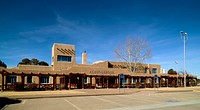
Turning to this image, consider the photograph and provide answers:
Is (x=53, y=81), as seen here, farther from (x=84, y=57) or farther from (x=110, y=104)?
(x=110, y=104)

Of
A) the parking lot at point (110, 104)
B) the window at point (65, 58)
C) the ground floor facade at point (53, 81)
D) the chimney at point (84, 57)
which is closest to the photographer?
the parking lot at point (110, 104)

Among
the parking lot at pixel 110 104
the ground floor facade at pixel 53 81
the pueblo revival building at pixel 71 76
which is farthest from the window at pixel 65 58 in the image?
the parking lot at pixel 110 104

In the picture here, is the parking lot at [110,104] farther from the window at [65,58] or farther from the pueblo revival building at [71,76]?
the window at [65,58]

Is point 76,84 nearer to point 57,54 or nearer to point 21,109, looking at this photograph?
point 57,54

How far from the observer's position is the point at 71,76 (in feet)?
116

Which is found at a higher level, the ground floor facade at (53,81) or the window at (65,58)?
the window at (65,58)

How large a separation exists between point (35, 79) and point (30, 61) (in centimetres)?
5017

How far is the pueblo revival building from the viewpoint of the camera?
3297cm

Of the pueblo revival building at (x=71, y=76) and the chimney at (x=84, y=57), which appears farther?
the chimney at (x=84, y=57)

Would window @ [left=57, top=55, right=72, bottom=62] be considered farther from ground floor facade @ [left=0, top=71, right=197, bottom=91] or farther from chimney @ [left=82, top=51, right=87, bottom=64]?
chimney @ [left=82, top=51, right=87, bottom=64]

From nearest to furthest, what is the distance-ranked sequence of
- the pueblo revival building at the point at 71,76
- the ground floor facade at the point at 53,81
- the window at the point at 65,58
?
the ground floor facade at the point at 53,81
the pueblo revival building at the point at 71,76
the window at the point at 65,58

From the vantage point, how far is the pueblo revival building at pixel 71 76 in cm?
3297

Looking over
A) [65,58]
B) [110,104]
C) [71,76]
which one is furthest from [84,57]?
[110,104]

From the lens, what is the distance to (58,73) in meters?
34.3
